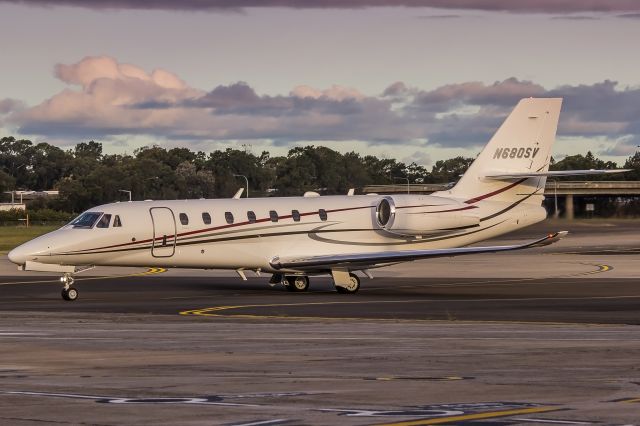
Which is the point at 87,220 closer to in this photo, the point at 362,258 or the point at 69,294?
the point at 69,294

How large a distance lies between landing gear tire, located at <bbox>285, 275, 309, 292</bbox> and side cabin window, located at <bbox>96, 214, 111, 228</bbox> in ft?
20.8

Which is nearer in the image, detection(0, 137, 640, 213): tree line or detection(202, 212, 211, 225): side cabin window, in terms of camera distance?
detection(202, 212, 211, 225): side cabin window

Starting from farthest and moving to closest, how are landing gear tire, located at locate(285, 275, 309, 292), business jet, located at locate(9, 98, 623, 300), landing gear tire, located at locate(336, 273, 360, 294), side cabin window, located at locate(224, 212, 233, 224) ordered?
landing gear tire, located at locate(285, 275, 309, 292), side cabin window, located at locate(224, 212, 233, 224), landing gear tire, located at locate(336, 273, 360, 294), business jet, located at locate(9, 98, 623, 300)

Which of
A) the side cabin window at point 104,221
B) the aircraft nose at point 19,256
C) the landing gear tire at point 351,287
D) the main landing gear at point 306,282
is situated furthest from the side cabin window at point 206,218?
the aircraft nose at point 19,256

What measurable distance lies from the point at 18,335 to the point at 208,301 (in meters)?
13.0

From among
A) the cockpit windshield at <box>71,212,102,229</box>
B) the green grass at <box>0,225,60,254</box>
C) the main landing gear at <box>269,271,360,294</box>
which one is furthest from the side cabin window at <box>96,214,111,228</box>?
the green grass at <box>0,225,60,254</box>

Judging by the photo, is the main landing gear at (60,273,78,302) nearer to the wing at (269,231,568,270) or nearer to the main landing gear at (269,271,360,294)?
the wing at (269,231,568,270)

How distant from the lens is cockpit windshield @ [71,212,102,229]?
4106 centimetres

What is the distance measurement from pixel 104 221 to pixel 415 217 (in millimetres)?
10002

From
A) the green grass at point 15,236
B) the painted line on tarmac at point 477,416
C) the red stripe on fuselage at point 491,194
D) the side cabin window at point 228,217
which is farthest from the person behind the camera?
the green grass at point 15,236

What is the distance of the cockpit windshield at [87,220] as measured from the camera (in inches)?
Answer: 1617

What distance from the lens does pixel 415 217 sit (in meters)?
44.4

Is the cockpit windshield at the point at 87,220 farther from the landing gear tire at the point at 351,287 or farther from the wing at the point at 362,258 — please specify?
the landing gear tire at the point at 351,287

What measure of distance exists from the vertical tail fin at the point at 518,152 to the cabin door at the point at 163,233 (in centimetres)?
994
